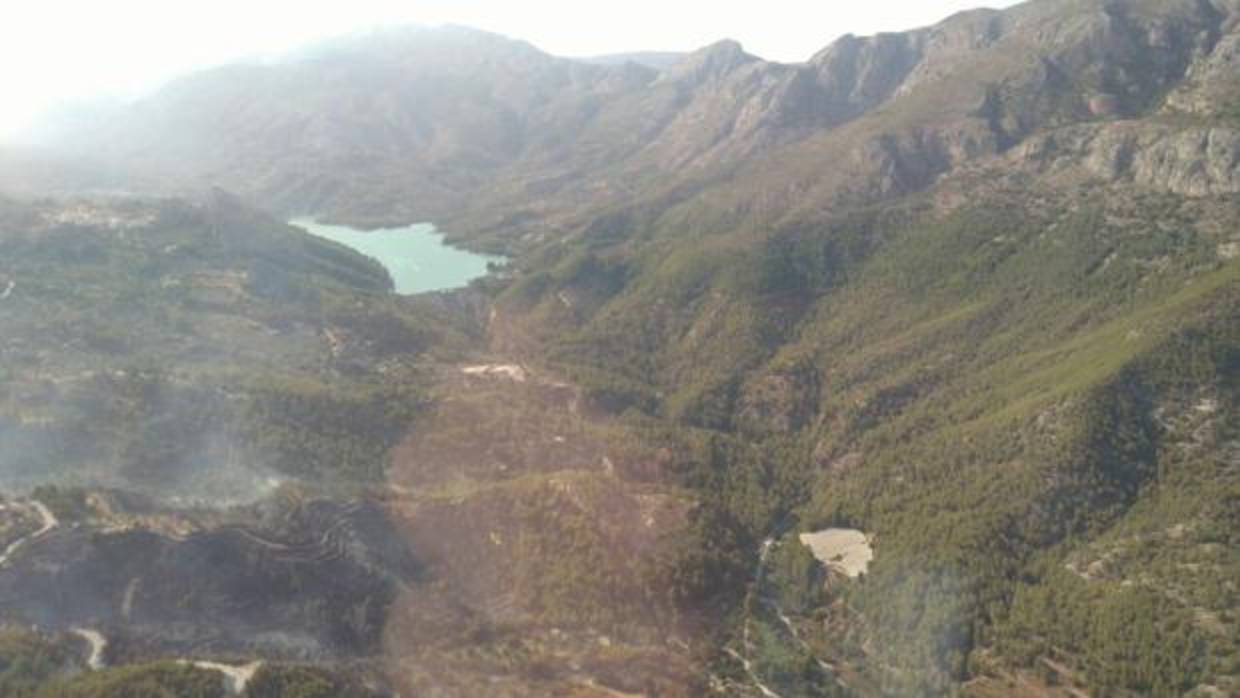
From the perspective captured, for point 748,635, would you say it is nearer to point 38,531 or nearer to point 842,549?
point 842,549

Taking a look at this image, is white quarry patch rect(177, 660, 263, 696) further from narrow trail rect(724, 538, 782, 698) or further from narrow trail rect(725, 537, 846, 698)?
narrow trail rect(725, 537, 846, 698)

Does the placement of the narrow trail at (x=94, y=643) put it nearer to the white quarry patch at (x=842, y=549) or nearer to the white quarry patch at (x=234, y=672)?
the white quarry patch at (x=234, y=672)

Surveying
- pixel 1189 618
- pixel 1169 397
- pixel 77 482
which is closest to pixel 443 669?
pixel 77 482

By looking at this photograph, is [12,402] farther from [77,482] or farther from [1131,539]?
[1131,539]

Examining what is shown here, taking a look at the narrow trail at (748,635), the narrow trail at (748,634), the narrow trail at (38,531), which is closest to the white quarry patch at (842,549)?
the narrow trail at (748,635)

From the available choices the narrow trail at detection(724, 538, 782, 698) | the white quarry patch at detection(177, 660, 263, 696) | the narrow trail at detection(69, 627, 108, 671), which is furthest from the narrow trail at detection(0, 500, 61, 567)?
the narrow trail at detection(724, 538, 782, 698)

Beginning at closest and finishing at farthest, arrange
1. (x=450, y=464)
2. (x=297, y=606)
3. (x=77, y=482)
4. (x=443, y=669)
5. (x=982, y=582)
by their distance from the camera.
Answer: (x=443, y=669), (x=297, y=606), (x=982, y=582), (x=77, y=482), (x=450, y=464)
